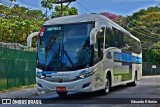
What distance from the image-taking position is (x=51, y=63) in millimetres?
15469

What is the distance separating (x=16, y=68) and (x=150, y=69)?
157 ft

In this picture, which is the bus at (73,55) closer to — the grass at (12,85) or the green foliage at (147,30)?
the grass at (12,85)

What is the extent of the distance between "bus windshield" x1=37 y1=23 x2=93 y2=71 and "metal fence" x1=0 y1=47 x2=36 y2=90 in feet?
18.6

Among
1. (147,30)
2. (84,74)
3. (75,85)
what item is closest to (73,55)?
(84,74)

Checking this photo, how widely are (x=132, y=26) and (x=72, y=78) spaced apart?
179 feet

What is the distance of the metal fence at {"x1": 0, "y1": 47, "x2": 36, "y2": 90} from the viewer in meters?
20.9

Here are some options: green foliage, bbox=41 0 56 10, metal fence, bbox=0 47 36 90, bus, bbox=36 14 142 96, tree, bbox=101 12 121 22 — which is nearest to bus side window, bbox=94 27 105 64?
bus, bbox=36 14 142 96

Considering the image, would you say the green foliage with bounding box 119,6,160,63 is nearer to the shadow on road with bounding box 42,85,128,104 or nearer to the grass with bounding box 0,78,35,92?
the grass with bounding box 0,78,35,92

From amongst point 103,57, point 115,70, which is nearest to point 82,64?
point 103,57

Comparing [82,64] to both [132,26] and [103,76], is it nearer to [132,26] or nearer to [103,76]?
[103,76]

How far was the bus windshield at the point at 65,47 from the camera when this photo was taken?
15.3 meters

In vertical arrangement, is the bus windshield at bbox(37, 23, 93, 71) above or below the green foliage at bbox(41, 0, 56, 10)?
below

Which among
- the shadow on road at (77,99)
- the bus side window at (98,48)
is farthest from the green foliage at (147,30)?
the bus side window at (98,48)

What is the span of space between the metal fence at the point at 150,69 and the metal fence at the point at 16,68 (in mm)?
42331
